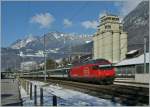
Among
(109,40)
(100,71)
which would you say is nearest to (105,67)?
(100,71)

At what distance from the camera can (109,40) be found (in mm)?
140500

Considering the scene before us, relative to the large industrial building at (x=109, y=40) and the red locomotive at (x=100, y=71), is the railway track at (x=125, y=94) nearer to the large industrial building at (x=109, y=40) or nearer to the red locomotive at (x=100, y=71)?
the red locomotive at (x=100, y=71)

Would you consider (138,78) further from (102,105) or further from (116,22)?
(116,22)

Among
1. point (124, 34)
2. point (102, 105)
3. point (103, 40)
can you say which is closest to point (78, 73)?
point (102, 105)

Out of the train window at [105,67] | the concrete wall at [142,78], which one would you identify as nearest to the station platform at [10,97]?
the train window at [105,67]

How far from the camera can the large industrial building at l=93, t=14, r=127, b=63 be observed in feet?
429

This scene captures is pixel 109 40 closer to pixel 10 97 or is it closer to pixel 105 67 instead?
pixel 105 67

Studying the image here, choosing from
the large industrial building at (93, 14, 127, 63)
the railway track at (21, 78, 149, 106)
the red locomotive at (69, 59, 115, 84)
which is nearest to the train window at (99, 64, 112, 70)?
the red locomotive at (69, 59, 115, 84)

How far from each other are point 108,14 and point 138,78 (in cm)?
9932

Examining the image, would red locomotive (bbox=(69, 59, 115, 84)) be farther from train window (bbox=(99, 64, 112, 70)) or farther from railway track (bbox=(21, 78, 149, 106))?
railway track (bbox=(21, 78, 149, 106))

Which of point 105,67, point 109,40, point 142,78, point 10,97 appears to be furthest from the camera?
point 109,40

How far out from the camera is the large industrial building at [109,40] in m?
131

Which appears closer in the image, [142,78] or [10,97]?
[10,97]

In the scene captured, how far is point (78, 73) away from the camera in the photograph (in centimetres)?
4572
